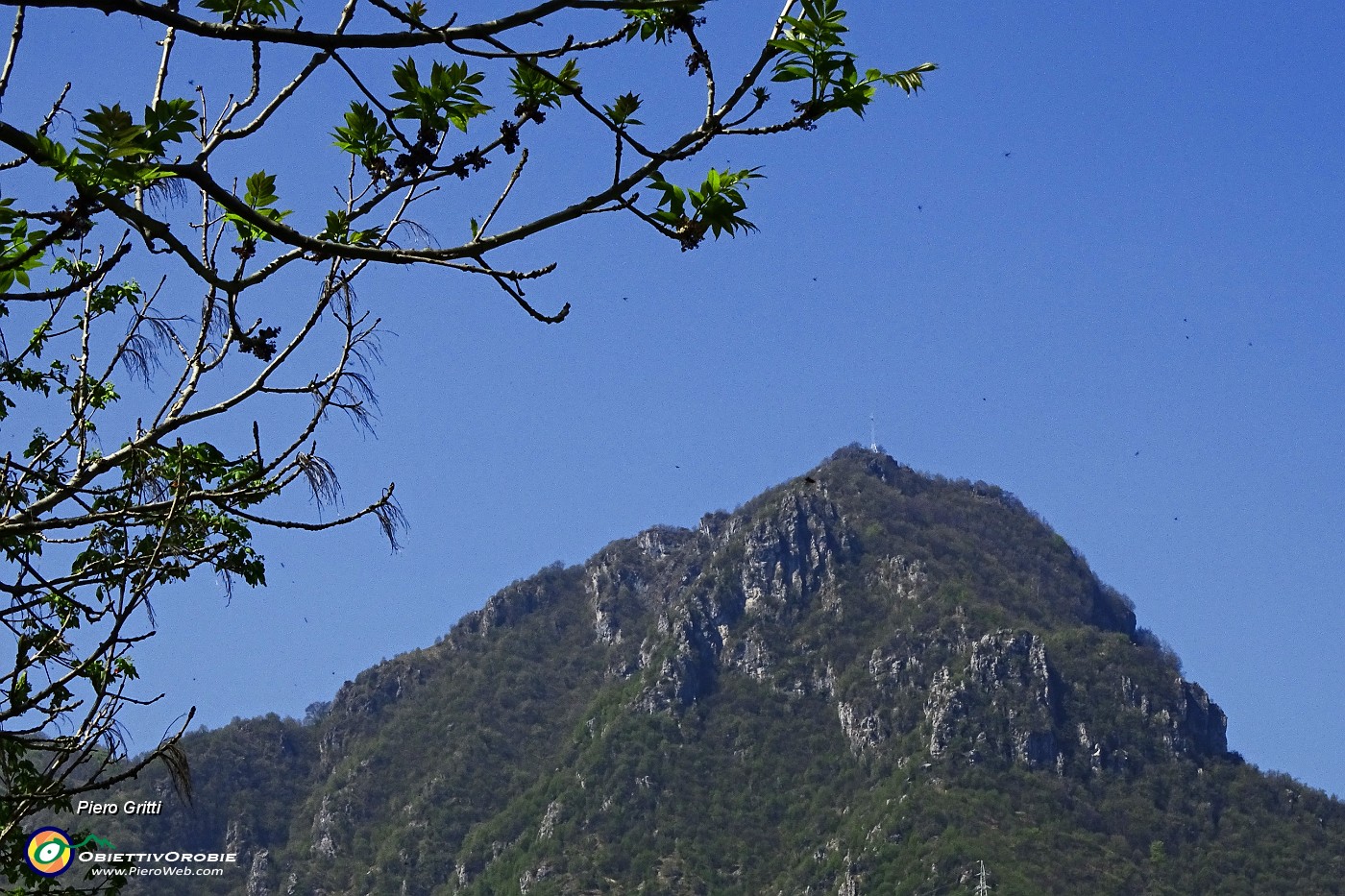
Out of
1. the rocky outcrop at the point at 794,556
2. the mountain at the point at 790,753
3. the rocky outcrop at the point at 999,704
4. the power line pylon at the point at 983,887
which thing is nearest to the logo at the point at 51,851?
the power line pylon at the point at 983,887

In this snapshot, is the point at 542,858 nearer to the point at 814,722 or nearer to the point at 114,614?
the point at 814,722

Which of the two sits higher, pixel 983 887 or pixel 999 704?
pixel 999 704

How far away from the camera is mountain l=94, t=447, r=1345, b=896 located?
382ft

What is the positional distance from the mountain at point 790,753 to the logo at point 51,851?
322ft

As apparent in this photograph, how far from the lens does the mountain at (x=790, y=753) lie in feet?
382

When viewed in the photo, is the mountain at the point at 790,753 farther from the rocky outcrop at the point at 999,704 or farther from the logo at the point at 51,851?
the logo at the point at 51,851

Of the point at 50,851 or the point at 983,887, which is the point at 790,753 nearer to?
the point at 983,887

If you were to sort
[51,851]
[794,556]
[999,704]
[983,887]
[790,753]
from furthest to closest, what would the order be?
1. [794,556]
2. [790,753]
3. [999,704]
4. [983,887]
5. [51,851]

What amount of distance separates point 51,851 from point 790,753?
129 metres

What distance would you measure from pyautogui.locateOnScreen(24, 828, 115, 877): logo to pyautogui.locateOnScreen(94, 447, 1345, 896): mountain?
9819 centimetres

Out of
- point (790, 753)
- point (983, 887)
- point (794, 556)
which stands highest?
point (794, 556)

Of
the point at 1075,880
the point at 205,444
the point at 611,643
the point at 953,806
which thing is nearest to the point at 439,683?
the point at 611,643

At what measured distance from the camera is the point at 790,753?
5340 inches

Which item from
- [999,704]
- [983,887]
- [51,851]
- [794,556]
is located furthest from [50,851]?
[794,556]
